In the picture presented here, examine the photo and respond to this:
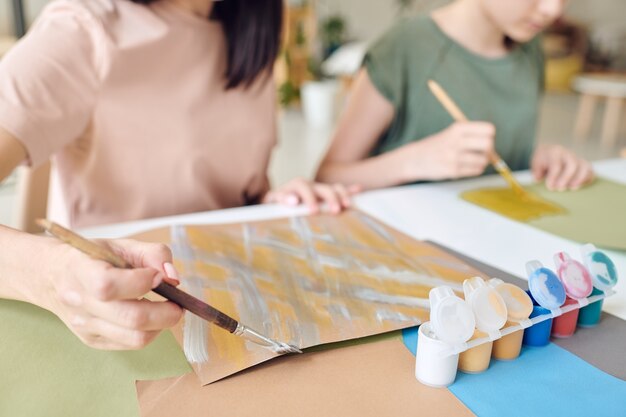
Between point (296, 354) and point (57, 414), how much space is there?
17 cm

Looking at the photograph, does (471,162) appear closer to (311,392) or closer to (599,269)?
(599,269)

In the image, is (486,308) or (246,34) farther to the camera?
(246,34)

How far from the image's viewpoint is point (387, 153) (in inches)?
40.6

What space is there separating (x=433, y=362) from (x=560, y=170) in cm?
66

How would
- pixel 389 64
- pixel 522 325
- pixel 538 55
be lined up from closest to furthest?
pixel 522 325
pixel 389 64
pixel 538 55

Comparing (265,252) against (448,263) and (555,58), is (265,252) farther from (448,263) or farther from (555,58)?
(555,58)

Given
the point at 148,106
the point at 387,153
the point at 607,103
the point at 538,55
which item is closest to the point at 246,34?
the point at 148,106

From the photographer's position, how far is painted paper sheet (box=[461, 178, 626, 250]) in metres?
0.72

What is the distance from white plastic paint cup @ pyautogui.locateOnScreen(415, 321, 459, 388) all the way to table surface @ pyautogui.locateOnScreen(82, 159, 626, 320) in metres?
0.22

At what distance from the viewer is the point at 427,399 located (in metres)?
0.42

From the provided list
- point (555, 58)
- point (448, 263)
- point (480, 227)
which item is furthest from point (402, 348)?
point (555, 58)

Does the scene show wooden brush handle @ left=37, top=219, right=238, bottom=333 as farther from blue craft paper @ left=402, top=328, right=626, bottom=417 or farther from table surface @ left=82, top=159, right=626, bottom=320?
table surface @ left=82, top=159, right=626, bottom=320

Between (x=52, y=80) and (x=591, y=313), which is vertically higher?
(x=52, y=80)

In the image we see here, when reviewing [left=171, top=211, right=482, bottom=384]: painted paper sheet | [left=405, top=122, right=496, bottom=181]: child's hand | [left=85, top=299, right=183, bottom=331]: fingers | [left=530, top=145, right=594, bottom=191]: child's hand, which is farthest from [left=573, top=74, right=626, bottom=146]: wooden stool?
[left=85, top=299, right=183, bottom=331]: fingers
